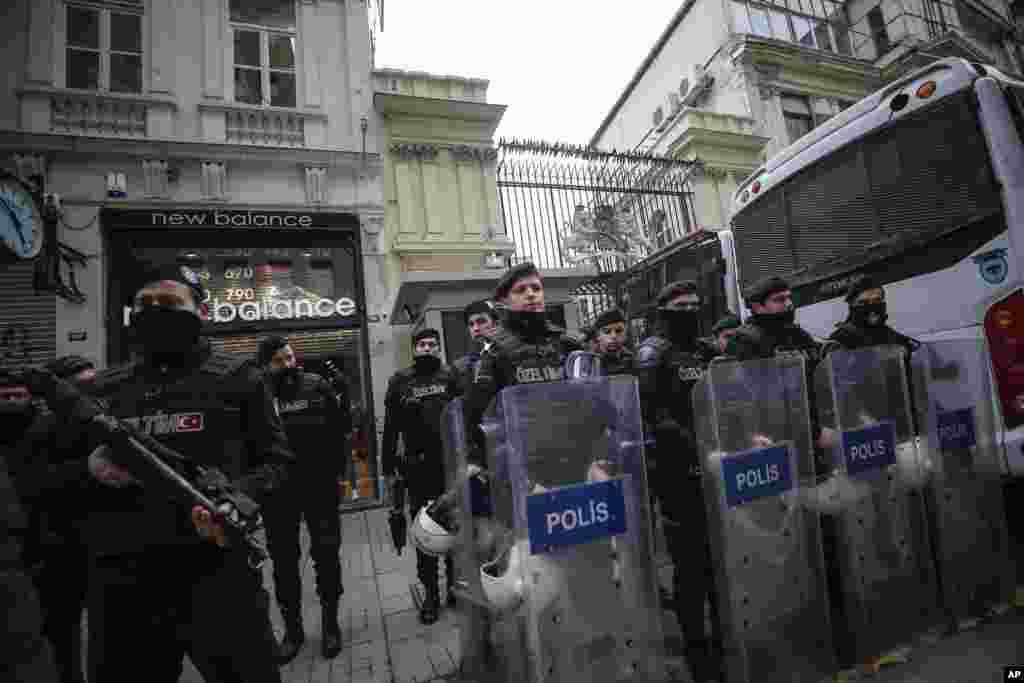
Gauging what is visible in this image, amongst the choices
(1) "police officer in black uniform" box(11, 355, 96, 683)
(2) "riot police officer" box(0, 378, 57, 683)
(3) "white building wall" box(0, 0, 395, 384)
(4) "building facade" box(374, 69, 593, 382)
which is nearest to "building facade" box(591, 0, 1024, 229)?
(4) "building facade" box(374, 69, 593, 382)

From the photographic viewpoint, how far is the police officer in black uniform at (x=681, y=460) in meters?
2.47

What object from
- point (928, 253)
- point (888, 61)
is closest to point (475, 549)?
point (928, 253)

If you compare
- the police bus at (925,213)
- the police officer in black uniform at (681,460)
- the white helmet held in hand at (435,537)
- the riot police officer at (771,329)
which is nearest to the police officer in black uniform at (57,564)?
the white helmet held in hand at (435,537)

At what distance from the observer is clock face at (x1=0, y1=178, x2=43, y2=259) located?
17.6ft

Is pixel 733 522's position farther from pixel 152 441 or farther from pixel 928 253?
pixel 928 253

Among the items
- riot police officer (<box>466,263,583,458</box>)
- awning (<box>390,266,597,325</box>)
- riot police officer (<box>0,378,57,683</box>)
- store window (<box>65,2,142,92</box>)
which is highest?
store window (<box>65,2,142,92</box>)

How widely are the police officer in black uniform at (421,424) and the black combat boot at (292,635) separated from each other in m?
0.90

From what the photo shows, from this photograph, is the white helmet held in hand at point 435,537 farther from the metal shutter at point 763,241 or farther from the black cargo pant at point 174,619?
the metal shutter at point 763,241

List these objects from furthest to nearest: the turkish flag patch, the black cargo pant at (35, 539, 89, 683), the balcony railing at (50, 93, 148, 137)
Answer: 1. the balcony railing at (50, 93, 148, 137)
2. the black cargo pant at (35, 539, 89, 683)
3. the turkish flag patch

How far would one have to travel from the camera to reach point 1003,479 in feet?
10.0

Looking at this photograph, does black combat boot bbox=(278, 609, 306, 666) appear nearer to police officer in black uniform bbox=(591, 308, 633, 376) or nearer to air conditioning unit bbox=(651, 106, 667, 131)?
police officer in black uniform bbox=(591, 308, 633, 376)

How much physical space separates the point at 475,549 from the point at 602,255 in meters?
8.86

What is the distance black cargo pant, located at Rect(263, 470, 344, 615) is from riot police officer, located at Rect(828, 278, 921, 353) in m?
3.95

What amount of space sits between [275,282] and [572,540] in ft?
24.5
